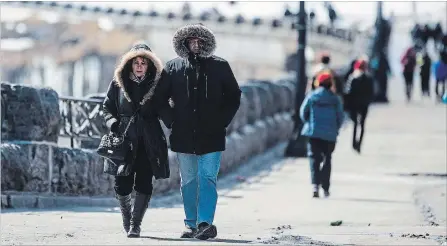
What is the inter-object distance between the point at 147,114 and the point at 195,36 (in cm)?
68

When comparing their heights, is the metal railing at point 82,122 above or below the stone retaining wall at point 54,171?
above

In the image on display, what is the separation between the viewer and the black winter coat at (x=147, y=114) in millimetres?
10930

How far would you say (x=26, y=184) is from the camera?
46.5 ft

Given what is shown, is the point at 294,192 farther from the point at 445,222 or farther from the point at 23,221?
the point at 23,221

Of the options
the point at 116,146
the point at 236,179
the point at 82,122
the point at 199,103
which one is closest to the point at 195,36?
the point at 199,103

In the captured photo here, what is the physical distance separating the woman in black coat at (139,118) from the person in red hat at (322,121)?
536 centimetres

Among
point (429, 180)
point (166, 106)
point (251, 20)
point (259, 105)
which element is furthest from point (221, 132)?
point (251, 20)

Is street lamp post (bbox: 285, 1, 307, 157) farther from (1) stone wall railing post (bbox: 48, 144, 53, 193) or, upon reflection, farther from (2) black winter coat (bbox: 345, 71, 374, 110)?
(1) stone wall railing post (bbox: 48, 144, 53, 193)

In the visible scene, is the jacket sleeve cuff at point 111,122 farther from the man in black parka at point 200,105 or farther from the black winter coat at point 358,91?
the black winter coat at point 358,91

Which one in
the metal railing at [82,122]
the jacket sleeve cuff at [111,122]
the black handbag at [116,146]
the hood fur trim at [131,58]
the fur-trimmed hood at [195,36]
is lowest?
the metal railing at [82,122]

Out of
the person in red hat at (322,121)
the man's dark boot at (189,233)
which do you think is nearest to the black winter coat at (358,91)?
the person in red hat at (322,121)

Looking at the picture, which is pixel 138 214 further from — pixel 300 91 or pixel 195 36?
pixel 300 91

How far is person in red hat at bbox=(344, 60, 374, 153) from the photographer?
22.5 m

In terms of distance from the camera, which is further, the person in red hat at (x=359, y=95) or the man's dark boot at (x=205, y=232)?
the person in red hat at (x=359, y=95)
